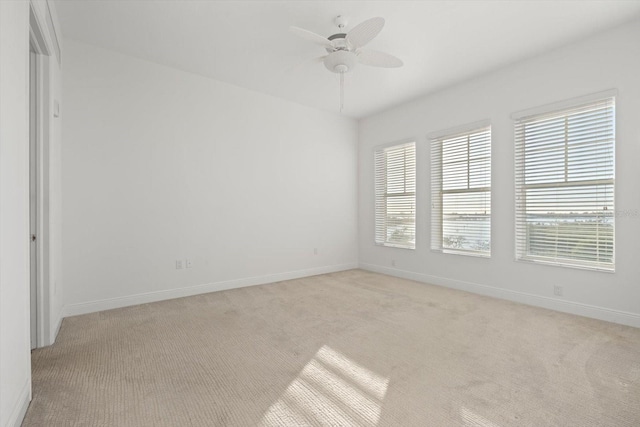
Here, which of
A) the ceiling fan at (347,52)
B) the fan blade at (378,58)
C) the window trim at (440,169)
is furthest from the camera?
the window trim at (440,169)

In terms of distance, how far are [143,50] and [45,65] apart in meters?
1.19

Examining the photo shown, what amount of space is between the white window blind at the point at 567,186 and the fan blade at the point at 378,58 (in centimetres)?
201

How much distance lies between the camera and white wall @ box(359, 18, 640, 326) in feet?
10.2

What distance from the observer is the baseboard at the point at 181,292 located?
3.47 meters

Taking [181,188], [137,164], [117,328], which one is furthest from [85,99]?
[117,328]

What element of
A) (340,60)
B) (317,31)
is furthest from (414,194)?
(317,31)

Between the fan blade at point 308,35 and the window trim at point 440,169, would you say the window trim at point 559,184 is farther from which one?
the fan blade at point 308,35

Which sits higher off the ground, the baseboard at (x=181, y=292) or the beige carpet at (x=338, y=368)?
the baseboard at (x=181, y=292)

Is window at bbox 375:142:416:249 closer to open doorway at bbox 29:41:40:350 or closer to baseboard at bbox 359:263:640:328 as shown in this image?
baseboard at bbox 359:263:640:328

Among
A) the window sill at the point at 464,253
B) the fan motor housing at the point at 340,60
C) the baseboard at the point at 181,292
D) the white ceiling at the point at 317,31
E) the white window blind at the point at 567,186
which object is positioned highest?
the white ceiling at the point at 317,31

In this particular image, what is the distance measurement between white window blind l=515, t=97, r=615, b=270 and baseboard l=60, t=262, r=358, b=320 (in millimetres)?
3251

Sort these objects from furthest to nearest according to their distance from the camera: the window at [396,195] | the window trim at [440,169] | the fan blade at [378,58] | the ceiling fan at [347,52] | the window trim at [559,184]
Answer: the window at [396,195]
the window trim at [440,169]
the window trim at [559,184]
the fan blade at [378,58]
the ceiling fan at [347,52]
